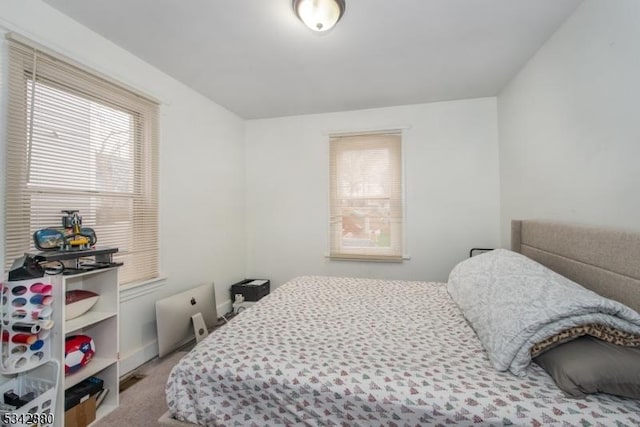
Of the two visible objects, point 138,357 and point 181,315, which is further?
point 181,315

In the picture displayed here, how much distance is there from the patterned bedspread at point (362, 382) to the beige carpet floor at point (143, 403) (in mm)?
609

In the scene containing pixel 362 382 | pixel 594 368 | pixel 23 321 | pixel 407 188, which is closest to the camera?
pixel 594 368

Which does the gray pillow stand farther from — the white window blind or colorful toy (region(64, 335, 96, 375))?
the white window blind

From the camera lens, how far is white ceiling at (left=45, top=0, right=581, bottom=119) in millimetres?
1668

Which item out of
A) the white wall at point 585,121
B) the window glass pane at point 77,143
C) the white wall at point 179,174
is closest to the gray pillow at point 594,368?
the white wall at point 585,121

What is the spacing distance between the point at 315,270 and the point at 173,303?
167cm

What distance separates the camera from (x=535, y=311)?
44.2 inches

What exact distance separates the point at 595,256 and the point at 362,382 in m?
1.33

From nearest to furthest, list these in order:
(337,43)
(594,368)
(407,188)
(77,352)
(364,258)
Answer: (594,368) < (77,352) < (337,43) < (407,188) < (364,258)

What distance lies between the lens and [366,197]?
3.34 meters

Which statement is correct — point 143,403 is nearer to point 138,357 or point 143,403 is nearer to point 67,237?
point 138,357

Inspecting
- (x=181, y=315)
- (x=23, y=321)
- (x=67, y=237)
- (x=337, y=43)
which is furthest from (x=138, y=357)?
(x=337, y=43)

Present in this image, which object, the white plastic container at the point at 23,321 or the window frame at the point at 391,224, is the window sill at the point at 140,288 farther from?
the window frame at the point at 391,224

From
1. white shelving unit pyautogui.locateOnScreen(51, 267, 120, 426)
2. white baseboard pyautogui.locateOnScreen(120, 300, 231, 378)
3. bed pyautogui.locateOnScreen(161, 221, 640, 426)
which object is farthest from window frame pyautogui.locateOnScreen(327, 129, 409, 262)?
white shelving unit pyautogui.locateOnScreen(51, 267, 120, 426)
